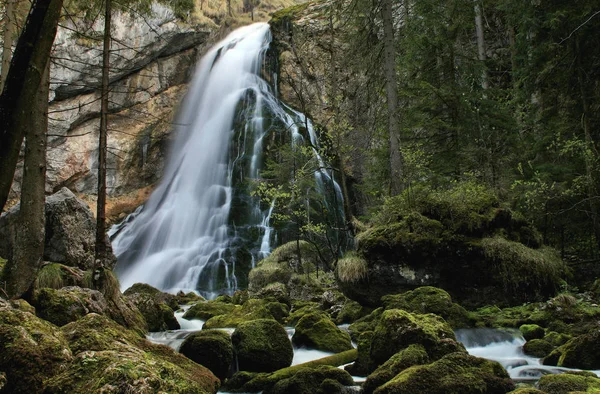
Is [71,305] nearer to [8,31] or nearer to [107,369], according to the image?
[107,369]

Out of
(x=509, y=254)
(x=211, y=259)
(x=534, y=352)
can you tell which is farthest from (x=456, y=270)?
(x=211, y=259)

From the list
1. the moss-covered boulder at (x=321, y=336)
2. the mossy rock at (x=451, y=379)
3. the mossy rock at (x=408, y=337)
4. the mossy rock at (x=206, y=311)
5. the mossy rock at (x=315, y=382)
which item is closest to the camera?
the mossy rock at (x=451, y=379)

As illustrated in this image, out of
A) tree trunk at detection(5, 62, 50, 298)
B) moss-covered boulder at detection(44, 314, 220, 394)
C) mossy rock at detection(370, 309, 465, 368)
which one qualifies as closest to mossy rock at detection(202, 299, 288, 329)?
mossy rock at detection(370, 309, 465, 368)

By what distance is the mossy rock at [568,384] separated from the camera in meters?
4.65

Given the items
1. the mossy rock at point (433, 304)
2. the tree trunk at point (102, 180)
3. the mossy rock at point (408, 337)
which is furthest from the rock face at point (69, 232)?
the mossy rock at point (408, 337)

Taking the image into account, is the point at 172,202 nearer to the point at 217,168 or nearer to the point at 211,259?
the point at 217,168

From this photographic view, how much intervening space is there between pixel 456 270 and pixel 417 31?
10.4 m

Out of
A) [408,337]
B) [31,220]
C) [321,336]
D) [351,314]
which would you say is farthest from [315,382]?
[351,314]

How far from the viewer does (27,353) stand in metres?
3.35

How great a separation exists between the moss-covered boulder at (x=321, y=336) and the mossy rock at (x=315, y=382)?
6.20ft

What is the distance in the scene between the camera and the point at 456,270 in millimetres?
10062

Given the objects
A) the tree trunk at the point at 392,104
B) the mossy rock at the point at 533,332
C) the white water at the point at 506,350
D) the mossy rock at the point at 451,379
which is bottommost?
the white water at the point at 506,350

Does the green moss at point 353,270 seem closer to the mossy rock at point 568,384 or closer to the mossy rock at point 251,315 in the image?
the mossy rock at point 251,315

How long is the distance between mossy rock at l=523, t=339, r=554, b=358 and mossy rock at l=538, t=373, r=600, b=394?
7.26 ft
